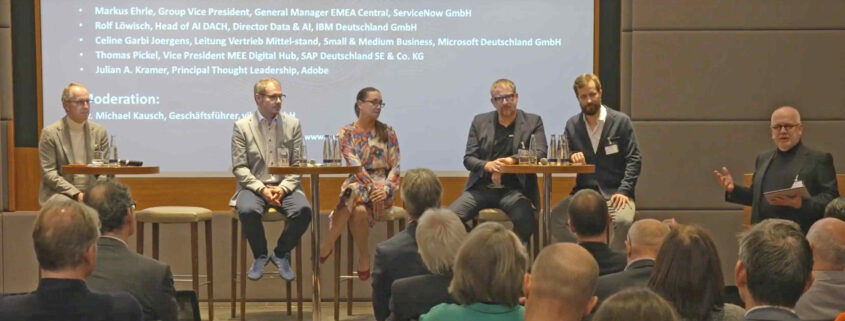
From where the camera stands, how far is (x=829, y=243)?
3129 millimetres

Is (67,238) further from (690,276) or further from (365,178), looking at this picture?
(365,178)

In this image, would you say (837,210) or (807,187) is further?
(807,187)

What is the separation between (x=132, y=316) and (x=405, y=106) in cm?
418

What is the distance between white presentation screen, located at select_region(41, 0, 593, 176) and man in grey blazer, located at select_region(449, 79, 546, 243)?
71 cm

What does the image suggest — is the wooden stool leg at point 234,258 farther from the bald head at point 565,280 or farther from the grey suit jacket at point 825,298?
the bald head at point 565,280

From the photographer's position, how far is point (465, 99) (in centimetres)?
651

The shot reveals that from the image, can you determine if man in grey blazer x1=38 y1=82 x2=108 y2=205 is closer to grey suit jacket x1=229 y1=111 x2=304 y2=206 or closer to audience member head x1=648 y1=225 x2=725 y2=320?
grey suit jacket x1=229 y1=111 x2=304 y2=206

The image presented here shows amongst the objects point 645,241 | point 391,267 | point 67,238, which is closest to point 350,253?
point 391,267

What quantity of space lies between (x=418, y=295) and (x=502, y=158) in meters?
2.51

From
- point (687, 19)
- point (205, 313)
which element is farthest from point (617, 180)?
point (205, 313)

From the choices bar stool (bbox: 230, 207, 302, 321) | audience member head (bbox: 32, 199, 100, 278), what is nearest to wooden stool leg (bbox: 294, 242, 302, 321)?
bar stool (bbox: 230, 207, 302, 321)

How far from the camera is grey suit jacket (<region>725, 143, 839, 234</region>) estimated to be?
16.5 ft

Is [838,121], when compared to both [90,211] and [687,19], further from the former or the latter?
[90,211]

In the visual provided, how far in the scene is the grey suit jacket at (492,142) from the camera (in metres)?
5.68
